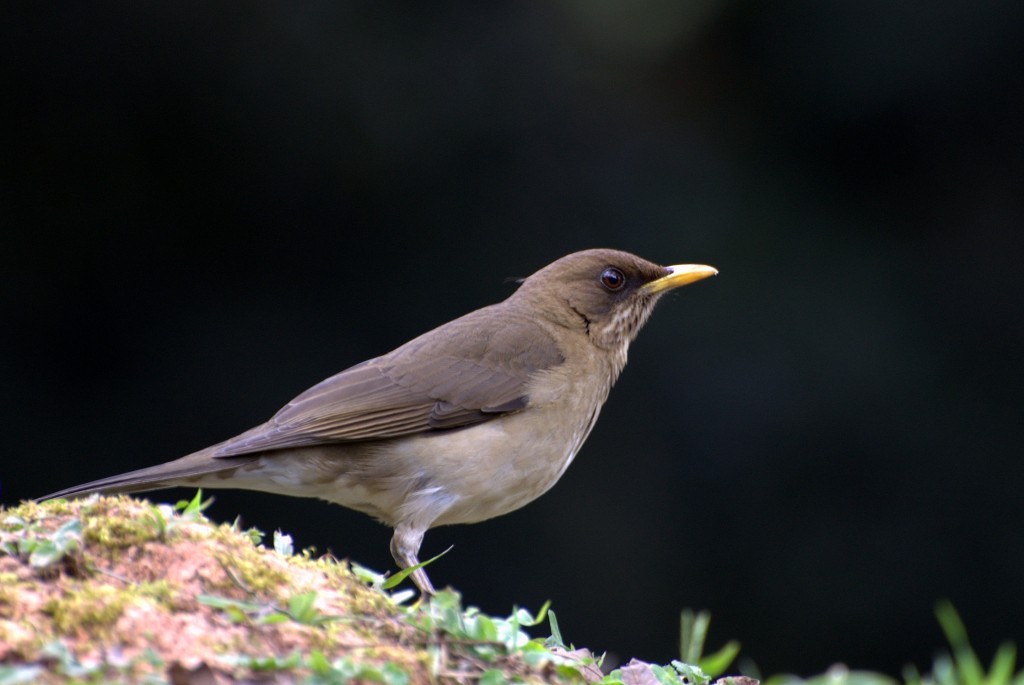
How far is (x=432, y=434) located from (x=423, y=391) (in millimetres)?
235

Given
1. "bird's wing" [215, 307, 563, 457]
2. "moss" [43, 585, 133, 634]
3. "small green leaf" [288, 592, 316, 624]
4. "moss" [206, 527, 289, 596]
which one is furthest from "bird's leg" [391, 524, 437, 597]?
"moss" [43, 585, 133, 634]

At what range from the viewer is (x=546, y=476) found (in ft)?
18.1

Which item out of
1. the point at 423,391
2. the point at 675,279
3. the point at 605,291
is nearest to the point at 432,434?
the point at 423,391

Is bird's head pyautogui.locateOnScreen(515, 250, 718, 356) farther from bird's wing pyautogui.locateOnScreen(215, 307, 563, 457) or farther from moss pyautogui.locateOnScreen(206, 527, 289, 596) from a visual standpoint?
moss pyautogui.locateOnScreen(206, 527, 289, 596)

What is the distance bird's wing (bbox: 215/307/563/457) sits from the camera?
214 inches

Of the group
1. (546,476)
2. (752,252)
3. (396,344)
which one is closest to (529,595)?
(396,344)

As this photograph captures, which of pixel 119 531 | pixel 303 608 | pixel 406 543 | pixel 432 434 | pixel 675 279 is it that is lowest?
pixel 406 543

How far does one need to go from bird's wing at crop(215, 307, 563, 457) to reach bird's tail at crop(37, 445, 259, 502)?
0.05 meters

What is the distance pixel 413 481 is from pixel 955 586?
18.0 ft

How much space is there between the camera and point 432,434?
558 centimetres

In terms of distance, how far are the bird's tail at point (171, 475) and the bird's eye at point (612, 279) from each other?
6.61 ft

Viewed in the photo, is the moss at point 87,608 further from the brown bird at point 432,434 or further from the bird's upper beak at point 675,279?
the bird's upper beak at point 675,279

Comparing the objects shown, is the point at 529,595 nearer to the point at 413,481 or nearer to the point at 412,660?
the point at 413,481

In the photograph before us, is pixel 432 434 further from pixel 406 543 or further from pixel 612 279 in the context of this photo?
pixel 612 279
